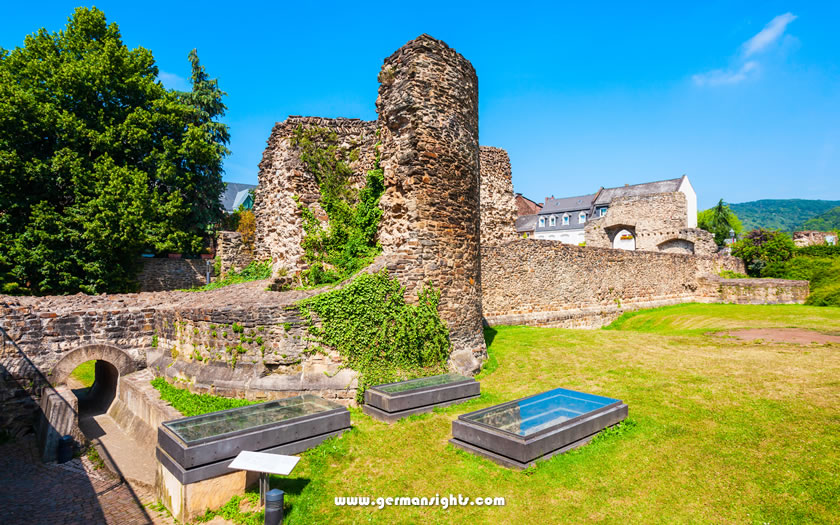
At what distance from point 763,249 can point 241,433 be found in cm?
3590

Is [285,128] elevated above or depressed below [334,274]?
above

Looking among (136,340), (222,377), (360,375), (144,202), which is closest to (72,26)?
(144,202)

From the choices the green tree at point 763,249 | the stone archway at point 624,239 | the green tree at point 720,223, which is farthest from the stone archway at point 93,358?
the green tree at point 720,223

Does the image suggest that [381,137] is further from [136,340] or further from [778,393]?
[778,393]

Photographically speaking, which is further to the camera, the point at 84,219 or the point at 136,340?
the point at 84,219

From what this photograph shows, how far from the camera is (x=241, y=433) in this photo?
590 centimetres

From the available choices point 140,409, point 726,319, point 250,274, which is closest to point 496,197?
point 726,319

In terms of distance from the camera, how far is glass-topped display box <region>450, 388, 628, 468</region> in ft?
18.7

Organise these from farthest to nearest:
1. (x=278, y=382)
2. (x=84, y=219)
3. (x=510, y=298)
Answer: (x=84, y=219) < (x=510, y=298) < (x=278, y=382)

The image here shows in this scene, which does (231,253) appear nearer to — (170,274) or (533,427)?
(170,274)

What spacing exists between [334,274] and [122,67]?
62.9 feet

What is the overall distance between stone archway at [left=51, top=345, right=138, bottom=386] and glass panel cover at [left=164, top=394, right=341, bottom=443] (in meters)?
6.29

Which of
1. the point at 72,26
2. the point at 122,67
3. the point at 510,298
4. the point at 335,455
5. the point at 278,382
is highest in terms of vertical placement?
the point at 72,26

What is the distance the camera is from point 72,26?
20938 mm
